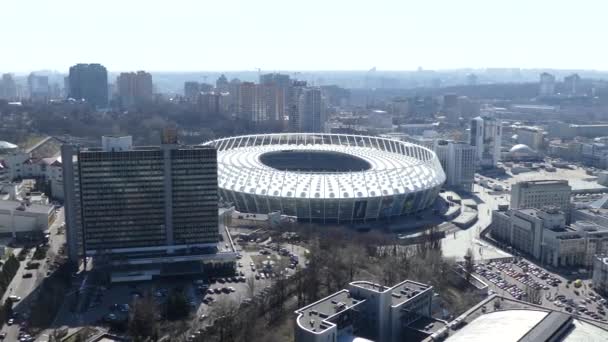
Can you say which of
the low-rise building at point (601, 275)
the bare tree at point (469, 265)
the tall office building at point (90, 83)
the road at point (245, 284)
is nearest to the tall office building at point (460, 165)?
the bare tree at point (469, 265)

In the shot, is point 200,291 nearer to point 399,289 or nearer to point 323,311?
point 323,311

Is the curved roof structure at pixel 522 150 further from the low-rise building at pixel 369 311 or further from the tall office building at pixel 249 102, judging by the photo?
the low-rise building at pixel 369 311

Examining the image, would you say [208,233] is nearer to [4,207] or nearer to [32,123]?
[4,207]

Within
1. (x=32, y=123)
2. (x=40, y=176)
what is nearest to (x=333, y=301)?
(x=40, y=176)

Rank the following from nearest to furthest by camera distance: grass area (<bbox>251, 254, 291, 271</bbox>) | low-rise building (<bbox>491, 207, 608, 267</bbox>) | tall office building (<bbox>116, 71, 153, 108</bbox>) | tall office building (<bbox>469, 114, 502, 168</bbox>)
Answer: grass area (<bbox>251, 254, 291, 271</bbox>) < low-rise building (<bbox>491, 207, 608, 267</bbox>) < tall office building (<bbox>469, 114, 502, 168</bbox>) < tall office building (<bbox>116, 71, 153, 108</bbox>)

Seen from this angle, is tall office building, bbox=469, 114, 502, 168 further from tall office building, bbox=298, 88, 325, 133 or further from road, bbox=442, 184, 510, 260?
tall office building, bbox=298, 88, 325, 133

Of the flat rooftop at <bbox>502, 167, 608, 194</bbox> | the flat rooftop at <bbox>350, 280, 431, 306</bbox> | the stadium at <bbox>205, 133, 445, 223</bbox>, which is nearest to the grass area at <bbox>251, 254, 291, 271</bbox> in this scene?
the stadium at <bbox>205, 133, 445, 223</bbox>
